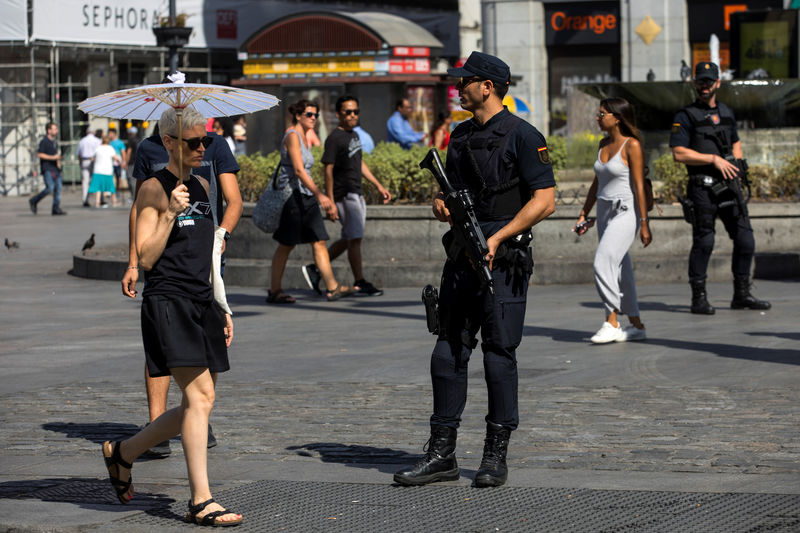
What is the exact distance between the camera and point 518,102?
23859 mm

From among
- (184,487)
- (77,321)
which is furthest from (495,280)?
(77,321)

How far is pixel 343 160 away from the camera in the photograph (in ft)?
42.2

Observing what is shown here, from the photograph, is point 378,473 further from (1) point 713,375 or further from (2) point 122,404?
(1) point 713,375

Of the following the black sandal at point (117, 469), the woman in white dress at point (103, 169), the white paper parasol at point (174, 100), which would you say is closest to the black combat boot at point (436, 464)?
the black sandal at point (117, 469)

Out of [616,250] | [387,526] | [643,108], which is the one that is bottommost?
[387,526]

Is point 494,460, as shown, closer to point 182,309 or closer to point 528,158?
point 528,158

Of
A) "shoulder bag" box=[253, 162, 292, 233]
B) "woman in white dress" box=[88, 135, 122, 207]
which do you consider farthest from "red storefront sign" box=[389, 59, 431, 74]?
"shoulder bag" box=[253, 162, 292, 233]

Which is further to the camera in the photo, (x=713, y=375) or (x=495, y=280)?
(x=713, y=375)

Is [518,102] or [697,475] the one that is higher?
[518,102]

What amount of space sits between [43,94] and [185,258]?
32093mm

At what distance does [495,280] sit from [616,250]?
407 centimetres

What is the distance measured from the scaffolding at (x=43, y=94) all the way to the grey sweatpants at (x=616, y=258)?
1017 inches

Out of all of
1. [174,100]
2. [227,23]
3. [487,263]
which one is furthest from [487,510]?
[227,23]

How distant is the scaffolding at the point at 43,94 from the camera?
35.4m
